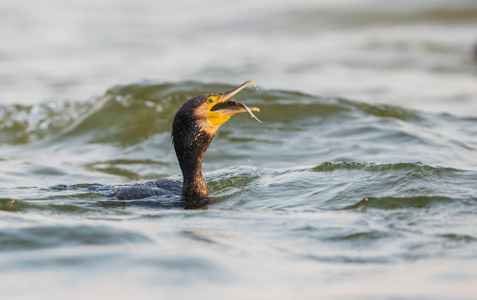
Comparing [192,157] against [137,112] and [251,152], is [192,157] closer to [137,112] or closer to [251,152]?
[251,152]

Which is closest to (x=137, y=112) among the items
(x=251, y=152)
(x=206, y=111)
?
(x=251, y=152)

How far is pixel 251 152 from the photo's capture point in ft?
33.3

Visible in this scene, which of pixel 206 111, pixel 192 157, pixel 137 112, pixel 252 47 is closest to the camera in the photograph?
pixel 206 111

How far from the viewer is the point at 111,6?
23172 mm

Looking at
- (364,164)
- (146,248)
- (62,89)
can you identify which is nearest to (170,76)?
(62,89)

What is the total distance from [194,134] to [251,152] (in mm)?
3354

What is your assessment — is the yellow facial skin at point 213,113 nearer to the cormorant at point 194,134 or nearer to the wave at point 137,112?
the cormorant at point 194,134

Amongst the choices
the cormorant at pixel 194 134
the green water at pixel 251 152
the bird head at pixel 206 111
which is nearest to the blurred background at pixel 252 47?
the green water at pixel 251 152

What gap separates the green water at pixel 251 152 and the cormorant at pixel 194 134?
0.21 meters

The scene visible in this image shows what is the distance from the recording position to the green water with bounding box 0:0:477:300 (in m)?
5.03

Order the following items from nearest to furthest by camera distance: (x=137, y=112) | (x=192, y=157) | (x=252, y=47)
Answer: (x=192, y=157) < (x=137, y=112) < (x=252, y=47)

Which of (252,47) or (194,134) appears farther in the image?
(252,47)

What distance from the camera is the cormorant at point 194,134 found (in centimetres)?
676

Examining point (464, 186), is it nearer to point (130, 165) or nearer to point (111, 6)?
point (130, 165)
